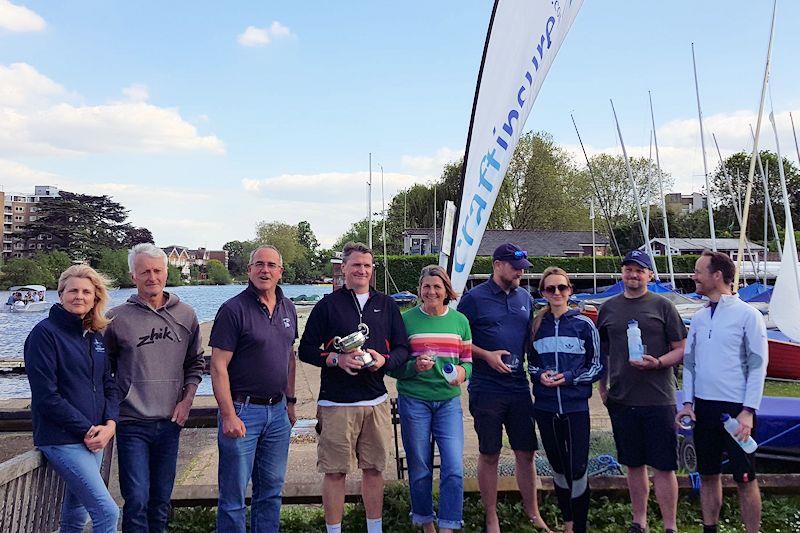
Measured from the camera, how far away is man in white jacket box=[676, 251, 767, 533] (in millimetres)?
3520

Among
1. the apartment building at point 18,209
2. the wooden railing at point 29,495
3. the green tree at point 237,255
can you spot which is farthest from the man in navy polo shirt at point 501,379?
the apartment building at point 18,209

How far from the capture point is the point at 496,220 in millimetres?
57906

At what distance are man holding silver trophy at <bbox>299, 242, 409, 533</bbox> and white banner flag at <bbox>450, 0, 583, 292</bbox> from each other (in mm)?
1385

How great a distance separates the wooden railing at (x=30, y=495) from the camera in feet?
9.23

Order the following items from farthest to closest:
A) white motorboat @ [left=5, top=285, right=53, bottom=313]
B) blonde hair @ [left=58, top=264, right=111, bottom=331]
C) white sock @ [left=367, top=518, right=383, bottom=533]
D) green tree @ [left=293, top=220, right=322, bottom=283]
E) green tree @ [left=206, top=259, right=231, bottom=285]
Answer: green tree @ [left=206, top=259, right=231, bottom=285] < green tree @ [left=293, top=220, right=322, bottom=283] < white motorboat @ [left=5, top=285, right=53, bottom=313] < white sock @ [left=367, top=518, right=383, bottom=533] < blonde hair @ [left=58, top=264, right=111, bottom=331]

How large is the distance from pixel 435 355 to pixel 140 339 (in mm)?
1691

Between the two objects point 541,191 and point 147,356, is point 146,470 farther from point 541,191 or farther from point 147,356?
point 541,191

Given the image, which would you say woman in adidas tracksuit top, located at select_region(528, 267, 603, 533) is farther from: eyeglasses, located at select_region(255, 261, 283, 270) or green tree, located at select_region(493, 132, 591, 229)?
green tree, located at select_region(493, 132, 591, 229)

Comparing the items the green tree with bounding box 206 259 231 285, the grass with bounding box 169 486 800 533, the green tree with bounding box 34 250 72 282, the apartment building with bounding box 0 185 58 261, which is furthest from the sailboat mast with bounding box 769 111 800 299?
the apartment building with bounding box 0 185 58 261

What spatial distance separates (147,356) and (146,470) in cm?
61

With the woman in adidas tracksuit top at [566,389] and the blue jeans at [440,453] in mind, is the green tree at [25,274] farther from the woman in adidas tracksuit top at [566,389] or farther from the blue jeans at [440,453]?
the woman in adidas tracksuit top at [566,389]

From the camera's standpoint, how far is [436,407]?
3742 mm

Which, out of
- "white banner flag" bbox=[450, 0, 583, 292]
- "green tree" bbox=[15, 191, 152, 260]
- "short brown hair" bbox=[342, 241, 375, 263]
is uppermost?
"green tree" bbox=[15, 191, 152, 260]

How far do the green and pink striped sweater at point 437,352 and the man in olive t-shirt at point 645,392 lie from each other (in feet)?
3.17
